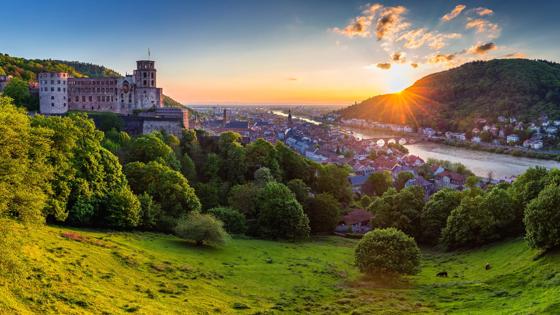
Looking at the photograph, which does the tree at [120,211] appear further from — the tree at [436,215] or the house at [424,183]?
the house at [424,183]

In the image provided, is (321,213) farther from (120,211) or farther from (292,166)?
(120,211)

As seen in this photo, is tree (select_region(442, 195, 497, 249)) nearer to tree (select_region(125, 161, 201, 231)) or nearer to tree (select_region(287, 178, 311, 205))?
tree (select_region(287, 178, 311, 205))

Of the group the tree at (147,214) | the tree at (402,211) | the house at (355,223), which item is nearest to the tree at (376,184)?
the house at (355,223)

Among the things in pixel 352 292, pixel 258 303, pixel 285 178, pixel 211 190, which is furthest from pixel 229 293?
pixel 285 178

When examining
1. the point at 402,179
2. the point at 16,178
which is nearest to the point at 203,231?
the point at 16,178

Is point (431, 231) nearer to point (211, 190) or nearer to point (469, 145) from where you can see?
point (211, 190)

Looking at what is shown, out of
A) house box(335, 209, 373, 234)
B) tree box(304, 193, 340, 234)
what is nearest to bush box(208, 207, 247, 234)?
tree box(304, 193, 340, 234)
